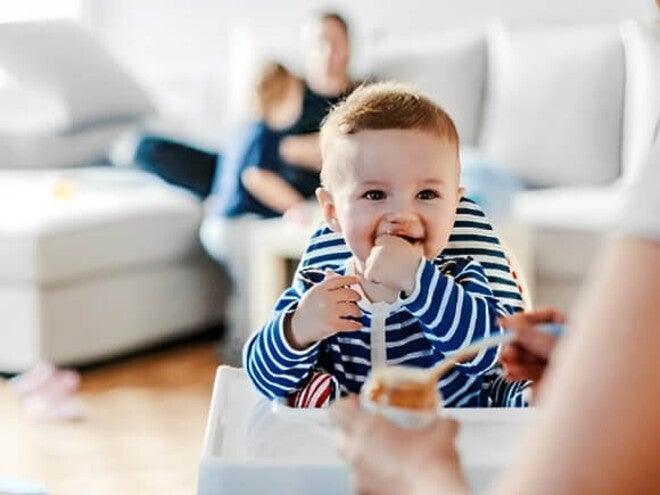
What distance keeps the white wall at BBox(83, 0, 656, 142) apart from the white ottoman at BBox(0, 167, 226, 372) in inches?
21.5

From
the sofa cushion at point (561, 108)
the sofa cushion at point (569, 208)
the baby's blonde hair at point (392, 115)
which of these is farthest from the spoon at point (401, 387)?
the sofa cushion at point (561, 108)

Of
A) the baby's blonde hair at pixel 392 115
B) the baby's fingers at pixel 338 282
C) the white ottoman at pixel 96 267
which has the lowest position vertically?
the white ottoman at pixel 96 267

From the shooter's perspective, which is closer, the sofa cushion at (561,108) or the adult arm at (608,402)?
the adult arm at (608,402)

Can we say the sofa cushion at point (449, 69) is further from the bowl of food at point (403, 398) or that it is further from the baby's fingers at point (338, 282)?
the bowl of food at point (403, 398)

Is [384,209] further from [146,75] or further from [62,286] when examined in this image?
[146,75]

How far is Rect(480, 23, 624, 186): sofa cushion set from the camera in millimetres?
3699

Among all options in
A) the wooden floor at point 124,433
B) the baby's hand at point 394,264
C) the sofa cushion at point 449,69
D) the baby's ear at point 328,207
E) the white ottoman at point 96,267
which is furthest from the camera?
the sofa cushion at point 449,69

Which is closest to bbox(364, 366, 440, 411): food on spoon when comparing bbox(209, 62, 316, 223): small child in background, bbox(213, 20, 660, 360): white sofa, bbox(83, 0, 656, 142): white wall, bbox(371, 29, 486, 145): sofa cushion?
bbox(213, 20, 660, 360): white sofa

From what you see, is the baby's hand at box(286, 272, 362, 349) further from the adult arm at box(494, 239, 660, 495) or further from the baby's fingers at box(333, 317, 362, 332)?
the adult arm at box(494, 239, 660, 495)

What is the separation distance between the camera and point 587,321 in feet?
2.22

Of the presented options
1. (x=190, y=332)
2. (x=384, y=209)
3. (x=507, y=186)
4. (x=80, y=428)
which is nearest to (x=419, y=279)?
(x=384, y=209)

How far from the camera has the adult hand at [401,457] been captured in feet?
2.52

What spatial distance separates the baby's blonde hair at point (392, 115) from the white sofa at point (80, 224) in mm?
2111

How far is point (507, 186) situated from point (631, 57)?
685mm
